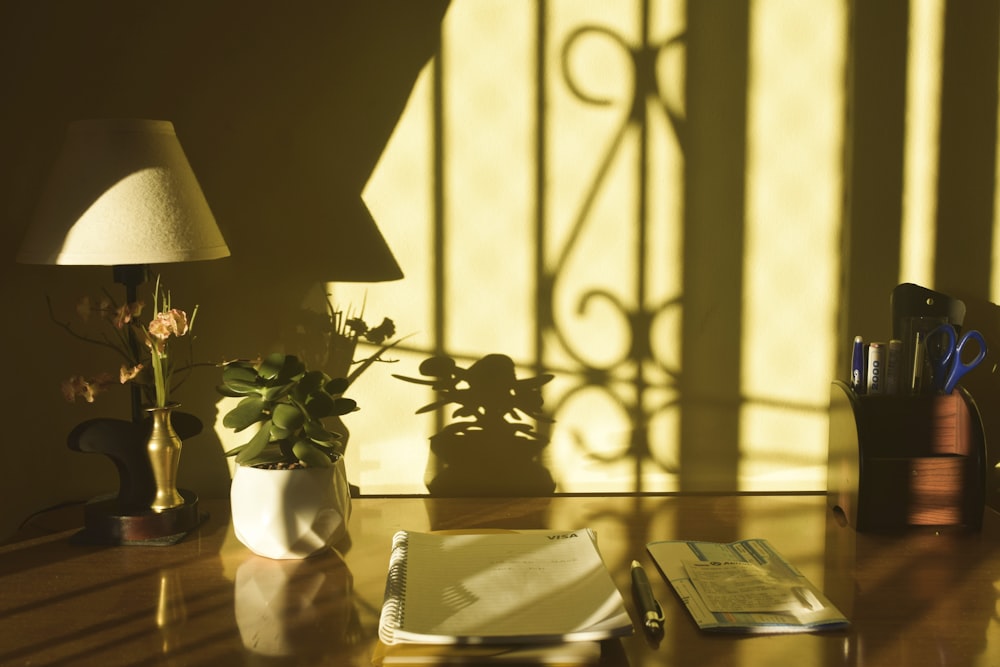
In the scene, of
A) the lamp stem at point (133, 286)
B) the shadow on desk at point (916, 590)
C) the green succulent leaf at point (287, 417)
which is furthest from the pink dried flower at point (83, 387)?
the shadow on desk at point (916, 590)

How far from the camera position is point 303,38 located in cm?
162

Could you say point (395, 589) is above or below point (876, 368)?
below

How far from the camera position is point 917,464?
148 cm

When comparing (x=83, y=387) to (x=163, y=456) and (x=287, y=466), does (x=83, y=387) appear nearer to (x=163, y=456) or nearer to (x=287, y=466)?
(x=163, y=456)

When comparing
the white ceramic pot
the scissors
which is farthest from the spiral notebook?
the scissors

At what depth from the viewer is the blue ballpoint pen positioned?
1.16 metres

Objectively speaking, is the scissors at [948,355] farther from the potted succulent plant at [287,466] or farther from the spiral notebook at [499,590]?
the potted succulent plant at [287,466]

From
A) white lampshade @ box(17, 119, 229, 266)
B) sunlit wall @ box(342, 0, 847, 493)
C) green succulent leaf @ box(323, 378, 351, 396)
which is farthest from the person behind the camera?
sunlit wall @ box(342, 0, 847, 493)

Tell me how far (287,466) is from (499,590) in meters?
0.38

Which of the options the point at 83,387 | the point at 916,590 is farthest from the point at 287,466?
the point at 916,590

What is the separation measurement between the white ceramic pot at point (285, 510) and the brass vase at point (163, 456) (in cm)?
14

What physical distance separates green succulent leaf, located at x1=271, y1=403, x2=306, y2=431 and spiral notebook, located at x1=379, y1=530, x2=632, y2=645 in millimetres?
215

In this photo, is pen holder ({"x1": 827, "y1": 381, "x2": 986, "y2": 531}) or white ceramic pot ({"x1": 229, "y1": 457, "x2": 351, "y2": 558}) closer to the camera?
white ceramic pot ({"x1": 229, "y1": 457, "x2": 351, "y2": 558})

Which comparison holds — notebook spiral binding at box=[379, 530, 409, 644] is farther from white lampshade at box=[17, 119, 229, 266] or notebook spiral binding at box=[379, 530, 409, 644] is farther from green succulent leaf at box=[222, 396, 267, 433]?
white lampshade at box=[17, 119, 229, 266]
